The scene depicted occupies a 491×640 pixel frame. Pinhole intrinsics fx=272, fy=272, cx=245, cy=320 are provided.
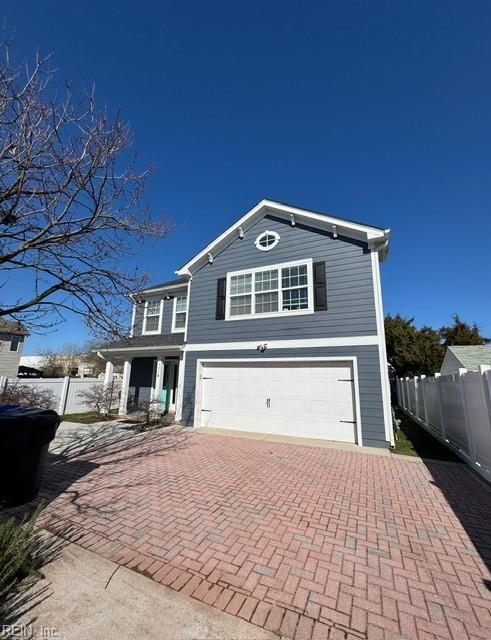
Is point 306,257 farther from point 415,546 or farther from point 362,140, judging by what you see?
point 415,546

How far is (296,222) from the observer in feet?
32.6

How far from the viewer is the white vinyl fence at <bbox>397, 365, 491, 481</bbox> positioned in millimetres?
5195

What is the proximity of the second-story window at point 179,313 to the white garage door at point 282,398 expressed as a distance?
2961 mm

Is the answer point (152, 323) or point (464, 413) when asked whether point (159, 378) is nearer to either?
point (152, 323)

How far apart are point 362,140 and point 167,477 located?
11525 mm

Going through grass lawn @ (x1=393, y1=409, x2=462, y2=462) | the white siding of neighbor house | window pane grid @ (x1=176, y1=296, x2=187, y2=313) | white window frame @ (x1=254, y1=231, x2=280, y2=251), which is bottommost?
grass lawn @ (x1=393, y1=409, x2=462, y2=462)

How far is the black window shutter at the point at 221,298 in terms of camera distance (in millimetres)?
10680

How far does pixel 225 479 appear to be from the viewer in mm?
5305

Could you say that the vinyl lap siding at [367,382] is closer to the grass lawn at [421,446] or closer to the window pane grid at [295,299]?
the grass lawn at [421,446]

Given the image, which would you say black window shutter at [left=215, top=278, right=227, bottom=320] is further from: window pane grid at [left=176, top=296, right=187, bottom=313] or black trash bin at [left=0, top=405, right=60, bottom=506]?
black trash bin at [left=0, top=405, right=60, bottom=506]

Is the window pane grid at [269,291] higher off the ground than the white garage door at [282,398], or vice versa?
the window pane grid at [269,291]

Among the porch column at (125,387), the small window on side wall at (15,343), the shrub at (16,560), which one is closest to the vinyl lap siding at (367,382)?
the shrub at (16,560)

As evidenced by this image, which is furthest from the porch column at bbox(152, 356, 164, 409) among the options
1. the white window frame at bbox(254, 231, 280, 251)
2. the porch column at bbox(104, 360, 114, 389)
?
the white window frame at bbox(254, 231, 280, 251)

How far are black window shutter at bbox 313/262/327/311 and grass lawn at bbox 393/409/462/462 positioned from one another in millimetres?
4588
